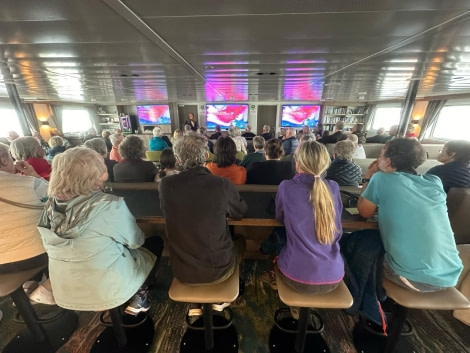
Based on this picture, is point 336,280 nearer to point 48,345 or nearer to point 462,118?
point 48,345

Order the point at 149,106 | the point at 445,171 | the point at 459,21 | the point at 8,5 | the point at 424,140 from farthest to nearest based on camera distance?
1. the point at 149,106
2. the point at 424,140
3. the point at 445,171
4. the point at 459,21
5. the point at 8,5

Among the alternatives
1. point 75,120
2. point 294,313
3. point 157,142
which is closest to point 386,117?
point 157,142

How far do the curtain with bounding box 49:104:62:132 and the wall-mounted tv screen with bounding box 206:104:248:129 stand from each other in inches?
231

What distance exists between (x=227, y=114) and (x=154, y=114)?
11.0 ft

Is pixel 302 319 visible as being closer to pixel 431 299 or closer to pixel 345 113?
pixel 431 299

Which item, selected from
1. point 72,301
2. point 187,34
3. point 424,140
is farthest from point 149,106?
point 424,140

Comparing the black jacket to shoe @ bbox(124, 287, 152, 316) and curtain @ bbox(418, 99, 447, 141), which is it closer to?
shoe @ bbox(124, 287, 152, 316)

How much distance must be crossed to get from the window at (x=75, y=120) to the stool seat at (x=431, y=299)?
10.9m

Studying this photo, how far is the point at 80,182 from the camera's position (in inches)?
36.1

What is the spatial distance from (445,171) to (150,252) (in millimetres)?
2310

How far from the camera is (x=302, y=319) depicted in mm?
1102

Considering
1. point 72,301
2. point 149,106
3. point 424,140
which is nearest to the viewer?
point 72,301

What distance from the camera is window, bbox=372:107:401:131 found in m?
7.83

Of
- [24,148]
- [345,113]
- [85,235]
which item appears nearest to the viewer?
[85,235]
